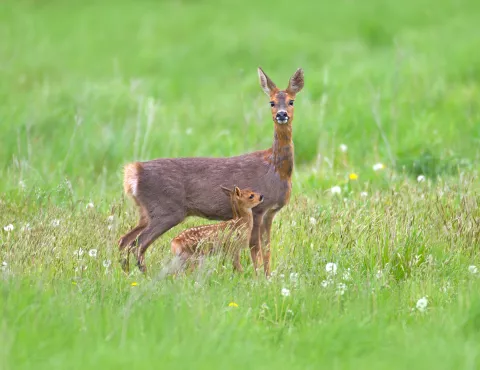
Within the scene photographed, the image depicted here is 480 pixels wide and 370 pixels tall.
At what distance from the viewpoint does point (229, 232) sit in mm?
7270

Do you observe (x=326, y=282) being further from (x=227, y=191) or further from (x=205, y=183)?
(x=205, y=183)

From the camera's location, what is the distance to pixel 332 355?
16.8 ft

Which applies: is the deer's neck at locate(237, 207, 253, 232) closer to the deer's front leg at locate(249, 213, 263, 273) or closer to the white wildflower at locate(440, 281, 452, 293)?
the deer's front leg at locate(249, 213, 263, 273)

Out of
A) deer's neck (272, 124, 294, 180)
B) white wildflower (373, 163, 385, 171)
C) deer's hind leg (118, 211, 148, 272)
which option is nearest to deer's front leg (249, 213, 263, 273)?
deer's neck (272, 124, 294, 180)

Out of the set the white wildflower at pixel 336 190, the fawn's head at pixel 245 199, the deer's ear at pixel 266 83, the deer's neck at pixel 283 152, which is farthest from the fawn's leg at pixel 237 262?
the white wildflower at pixel 336 190

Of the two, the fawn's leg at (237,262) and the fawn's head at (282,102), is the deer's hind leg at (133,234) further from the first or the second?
the fawn's head at (282,102)

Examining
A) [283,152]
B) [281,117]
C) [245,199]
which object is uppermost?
[281,117]

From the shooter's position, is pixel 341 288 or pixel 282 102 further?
pixel 282 102

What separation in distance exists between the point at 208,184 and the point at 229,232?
510 mm

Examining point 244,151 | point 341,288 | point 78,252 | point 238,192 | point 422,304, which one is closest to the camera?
point 422,304

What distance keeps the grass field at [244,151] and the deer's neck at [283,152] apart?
401 millimetres

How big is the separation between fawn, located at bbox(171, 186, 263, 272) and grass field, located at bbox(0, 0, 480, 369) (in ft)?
0.50

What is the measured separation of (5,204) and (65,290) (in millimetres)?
2604

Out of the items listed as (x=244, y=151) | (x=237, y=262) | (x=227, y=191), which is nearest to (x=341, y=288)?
(x=237, y=262)
